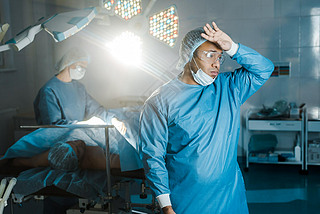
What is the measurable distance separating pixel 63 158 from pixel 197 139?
0.92 metres

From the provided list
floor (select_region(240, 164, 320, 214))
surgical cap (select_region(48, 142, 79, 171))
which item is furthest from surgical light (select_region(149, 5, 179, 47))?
floor (select_region(240, 164, 320, 214))

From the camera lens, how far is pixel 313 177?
380cm

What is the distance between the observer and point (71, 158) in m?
2.10

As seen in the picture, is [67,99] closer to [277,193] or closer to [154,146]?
[154,146]

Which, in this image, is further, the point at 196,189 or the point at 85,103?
the point at 85,103

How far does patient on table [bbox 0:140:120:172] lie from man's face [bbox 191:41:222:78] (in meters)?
0.86

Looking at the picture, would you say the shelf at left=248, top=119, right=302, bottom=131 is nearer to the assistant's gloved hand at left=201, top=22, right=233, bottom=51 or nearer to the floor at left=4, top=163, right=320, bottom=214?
the floor at left=4, top=163, right=320, bottom=214

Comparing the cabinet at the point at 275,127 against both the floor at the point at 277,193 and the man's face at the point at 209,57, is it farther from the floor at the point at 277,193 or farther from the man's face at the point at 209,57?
the man's face at the point at 209,57

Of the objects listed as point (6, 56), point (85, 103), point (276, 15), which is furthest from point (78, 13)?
point (276, 15)

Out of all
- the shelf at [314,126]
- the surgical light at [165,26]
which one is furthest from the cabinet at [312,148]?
the surgical light at [165,26]

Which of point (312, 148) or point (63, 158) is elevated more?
point (63, 158)

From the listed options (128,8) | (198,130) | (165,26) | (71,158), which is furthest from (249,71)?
(165,26)

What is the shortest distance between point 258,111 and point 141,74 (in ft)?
4.92

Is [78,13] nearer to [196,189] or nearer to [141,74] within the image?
[196,189]
